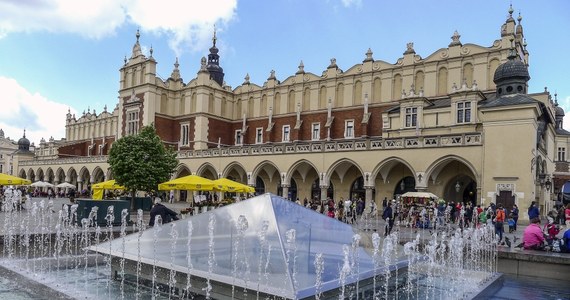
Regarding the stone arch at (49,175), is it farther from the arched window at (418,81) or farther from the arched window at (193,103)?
the arched window at (418,81)

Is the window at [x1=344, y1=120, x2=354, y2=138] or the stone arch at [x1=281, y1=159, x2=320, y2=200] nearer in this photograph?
the stone arch at [x1=281, y1=159, x2=320, y2=200]

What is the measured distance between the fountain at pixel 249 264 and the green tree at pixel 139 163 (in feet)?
52.1

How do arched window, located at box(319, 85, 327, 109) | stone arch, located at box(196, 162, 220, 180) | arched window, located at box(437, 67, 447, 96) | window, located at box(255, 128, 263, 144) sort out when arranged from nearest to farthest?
arched window, located at box(437, 67, 447, 96) → stone arch, located at box(196, 162, 220, 180) → arched window, located at box(319, 85, 327, 109) → window, located at box(255, 128, 263, 144)

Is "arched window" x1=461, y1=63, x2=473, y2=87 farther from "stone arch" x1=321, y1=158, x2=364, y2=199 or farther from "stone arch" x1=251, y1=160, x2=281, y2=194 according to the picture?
"stone arch" x1=251, y1=160, x2=281, y2=194

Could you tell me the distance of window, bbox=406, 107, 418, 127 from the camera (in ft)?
99.3

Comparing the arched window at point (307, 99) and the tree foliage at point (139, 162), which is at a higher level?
the arched window at point (307, 99)

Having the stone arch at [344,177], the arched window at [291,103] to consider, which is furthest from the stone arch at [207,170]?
the stone arch at [344,177]

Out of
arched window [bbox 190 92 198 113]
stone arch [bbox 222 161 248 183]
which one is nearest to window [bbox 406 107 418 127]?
stone arch [bbox 222 161 248 183]

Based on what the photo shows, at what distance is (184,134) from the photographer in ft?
145

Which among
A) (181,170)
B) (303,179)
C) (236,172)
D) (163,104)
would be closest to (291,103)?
(236,172)

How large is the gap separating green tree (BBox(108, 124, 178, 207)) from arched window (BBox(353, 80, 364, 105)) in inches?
662

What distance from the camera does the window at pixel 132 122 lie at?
44.8 metres

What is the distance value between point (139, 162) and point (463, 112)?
1979 cm

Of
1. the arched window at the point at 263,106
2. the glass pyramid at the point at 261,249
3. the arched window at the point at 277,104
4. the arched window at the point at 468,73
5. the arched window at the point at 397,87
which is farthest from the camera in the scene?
the arched window at the point at 263,106
